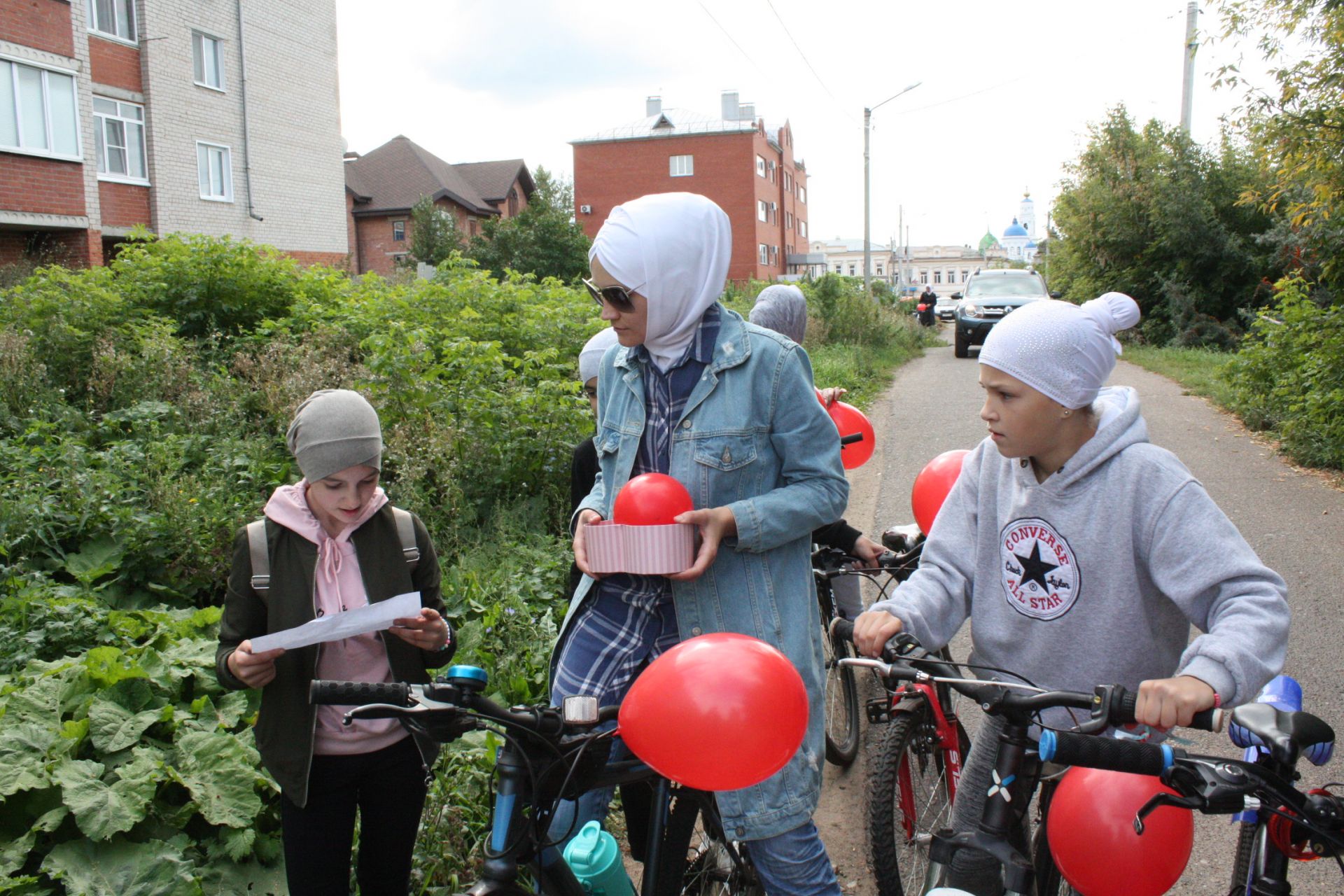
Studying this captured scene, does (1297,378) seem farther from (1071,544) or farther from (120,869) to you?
(120,869)

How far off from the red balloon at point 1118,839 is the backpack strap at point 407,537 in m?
1.60

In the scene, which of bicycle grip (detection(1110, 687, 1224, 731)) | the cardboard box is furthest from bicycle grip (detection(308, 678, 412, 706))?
bicycle grip (detection(1110, 687, 1224, 731))

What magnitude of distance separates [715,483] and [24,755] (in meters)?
2.20

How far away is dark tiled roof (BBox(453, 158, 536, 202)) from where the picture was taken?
64125mm

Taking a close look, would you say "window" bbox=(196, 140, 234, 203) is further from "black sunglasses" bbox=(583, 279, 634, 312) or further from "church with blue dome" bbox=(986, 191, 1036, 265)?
"church with blue dome" bbox=(986, 191, 1036, 265)

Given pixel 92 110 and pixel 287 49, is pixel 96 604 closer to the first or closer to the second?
pixel 92 110

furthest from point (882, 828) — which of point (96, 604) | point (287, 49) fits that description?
point (287, 49)

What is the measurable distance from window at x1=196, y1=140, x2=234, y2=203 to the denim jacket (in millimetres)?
30351

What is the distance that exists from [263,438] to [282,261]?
189 inches

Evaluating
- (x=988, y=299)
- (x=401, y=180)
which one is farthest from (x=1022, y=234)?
(x=988, y=299)

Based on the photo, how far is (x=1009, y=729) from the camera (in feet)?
6.02

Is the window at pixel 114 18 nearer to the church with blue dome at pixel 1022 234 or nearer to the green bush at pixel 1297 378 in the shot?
the green bush at pixel 1297 378

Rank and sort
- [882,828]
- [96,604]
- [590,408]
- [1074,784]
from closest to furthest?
[1074,784] → [882,828] → [96,604] → [590,408]

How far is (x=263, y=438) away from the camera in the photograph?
21.1 feet
